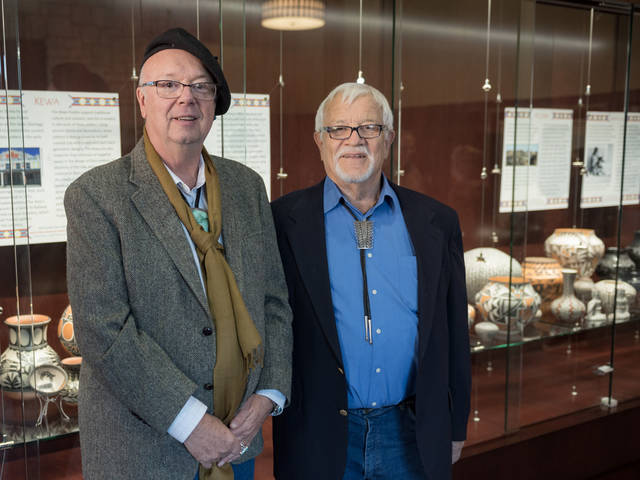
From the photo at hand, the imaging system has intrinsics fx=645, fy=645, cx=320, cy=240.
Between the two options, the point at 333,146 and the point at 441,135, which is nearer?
the point at 333,146

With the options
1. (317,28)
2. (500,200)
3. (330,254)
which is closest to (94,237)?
(330,254)

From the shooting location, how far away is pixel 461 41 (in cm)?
300

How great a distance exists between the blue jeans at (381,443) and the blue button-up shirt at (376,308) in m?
0.03

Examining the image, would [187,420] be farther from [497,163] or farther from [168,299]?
[497,163]

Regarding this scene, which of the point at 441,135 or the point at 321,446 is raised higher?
the point at 441,135

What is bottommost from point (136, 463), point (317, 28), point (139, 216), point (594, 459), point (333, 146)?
point (594, 459)

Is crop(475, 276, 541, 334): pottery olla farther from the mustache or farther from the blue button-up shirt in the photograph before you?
the mustache

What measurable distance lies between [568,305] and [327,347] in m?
1.97

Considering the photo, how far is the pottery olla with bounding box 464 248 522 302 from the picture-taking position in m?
2.88

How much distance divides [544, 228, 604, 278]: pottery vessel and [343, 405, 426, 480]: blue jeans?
5.54 feet

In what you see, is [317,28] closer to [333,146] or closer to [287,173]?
[287,173]

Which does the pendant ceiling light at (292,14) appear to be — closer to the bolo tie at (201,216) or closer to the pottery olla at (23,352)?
the bolo tie at (201,216)

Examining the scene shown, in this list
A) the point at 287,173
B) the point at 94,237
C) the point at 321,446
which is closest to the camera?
the point at 94,237

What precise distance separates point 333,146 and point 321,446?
0.78 m
